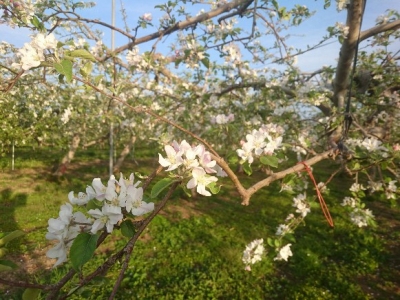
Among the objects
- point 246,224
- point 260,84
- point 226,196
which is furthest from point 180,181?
point 226,196

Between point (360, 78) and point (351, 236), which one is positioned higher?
point (360, 78)

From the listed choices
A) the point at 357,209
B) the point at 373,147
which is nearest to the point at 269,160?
the point at 373,147

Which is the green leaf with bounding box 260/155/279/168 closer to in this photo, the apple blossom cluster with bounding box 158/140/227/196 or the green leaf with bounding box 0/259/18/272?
the apple blossom cluster with bounding box 158/140/227/196

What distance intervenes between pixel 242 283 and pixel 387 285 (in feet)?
6.95

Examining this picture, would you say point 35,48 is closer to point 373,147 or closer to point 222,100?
point 373,147

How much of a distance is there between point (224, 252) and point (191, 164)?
14.7 feet

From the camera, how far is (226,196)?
8.55 meters

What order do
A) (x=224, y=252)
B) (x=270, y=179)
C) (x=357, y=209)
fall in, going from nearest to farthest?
(x=270, y=179) < (x=357, y=209) < (x=224, y=252)

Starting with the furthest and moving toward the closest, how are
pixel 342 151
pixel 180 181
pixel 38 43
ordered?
pixel 342 151, pixel 38 43, pixel 180 181

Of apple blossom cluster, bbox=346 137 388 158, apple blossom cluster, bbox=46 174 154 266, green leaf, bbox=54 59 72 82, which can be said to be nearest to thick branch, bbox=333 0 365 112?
apple blossom cluster, bbox=346 137 388 158

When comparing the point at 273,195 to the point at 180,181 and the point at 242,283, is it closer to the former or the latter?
the point at 242,283

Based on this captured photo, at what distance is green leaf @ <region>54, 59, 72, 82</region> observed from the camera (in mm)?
1165

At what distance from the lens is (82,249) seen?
2.72 ft

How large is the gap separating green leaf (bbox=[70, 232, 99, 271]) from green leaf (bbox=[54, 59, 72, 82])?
63 cm
